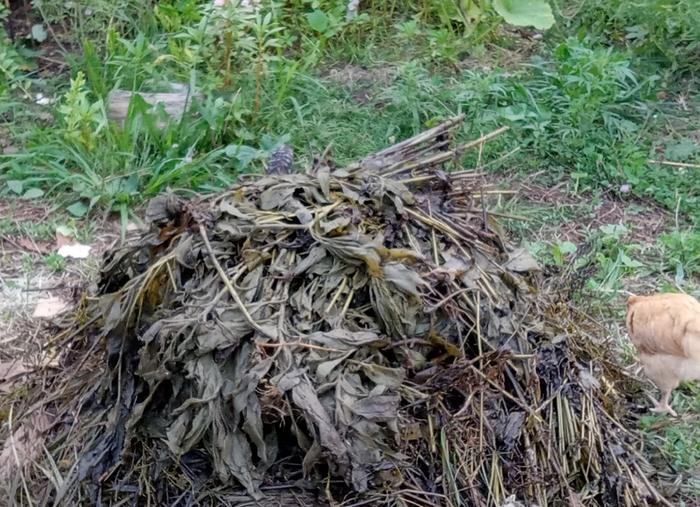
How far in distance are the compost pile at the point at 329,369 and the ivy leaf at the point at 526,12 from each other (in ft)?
Result: 10.5

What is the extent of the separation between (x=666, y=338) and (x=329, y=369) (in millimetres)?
1421

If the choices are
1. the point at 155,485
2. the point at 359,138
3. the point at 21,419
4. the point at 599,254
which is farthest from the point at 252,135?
the point at 155,485

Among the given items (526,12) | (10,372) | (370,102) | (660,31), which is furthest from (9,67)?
(660,31)

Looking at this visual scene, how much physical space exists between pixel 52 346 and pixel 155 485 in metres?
0.82

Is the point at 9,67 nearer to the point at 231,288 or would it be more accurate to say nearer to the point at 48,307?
the point at 48,307

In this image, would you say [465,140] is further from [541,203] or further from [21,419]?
[21,419]

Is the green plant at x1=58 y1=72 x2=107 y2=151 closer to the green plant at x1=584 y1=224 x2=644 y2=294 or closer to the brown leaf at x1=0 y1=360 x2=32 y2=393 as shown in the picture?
the brown leaf at x1=0 y1=360 x2=32 y2=393

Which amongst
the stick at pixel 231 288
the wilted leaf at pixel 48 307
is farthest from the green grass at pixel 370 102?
the stick at pixel 231 288

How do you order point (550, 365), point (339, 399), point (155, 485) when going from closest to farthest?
point (339, 399) < point (155, 485) < point (550, 365)

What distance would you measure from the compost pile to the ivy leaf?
321 cm

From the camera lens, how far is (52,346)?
3.31 meters

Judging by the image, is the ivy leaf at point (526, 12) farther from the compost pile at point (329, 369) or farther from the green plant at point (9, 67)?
the compost pile at point (329, 369)

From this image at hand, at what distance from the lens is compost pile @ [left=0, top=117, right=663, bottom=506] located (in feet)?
8.38

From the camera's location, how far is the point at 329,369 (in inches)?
99.3
